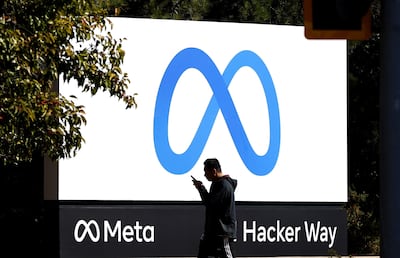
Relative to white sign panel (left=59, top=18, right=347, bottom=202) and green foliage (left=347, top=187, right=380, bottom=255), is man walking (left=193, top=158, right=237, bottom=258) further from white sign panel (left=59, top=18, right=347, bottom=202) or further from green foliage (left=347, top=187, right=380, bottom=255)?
green foliage (left=347, top=187, right=380, bottom=255)

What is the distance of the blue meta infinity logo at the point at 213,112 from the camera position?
19453mm

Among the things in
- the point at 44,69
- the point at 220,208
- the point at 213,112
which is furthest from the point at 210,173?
the point at 213,112

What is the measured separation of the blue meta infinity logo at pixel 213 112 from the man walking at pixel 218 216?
453 cm

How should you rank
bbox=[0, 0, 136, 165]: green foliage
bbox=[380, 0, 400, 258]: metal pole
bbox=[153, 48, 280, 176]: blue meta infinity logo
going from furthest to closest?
bbox=[153, 48, 280, 176]: blue meta infinity logo < bbox=[0, 0, 136, 165]: green foliage < bbox=[380, 0, 400, 258]: metal pole

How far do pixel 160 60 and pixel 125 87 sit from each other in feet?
15.2

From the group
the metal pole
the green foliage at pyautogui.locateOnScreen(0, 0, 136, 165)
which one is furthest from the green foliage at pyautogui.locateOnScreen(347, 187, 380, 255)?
the metal pole

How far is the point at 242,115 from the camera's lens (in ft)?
66.1

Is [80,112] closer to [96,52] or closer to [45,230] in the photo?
[96,52]

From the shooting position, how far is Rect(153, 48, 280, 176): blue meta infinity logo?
766 inches

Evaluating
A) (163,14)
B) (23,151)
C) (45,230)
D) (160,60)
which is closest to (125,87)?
(23,151)

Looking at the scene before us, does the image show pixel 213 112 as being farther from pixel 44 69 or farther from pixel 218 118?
pixel 44 69

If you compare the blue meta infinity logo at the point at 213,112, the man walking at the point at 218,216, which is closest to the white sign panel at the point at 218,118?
the blue meta infinity logo at the point at 213,112

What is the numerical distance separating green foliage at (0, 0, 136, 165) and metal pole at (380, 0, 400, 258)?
21.4ft

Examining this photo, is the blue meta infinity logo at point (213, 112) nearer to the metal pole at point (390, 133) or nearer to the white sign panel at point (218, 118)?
the white sign panel at point (218, 118)
